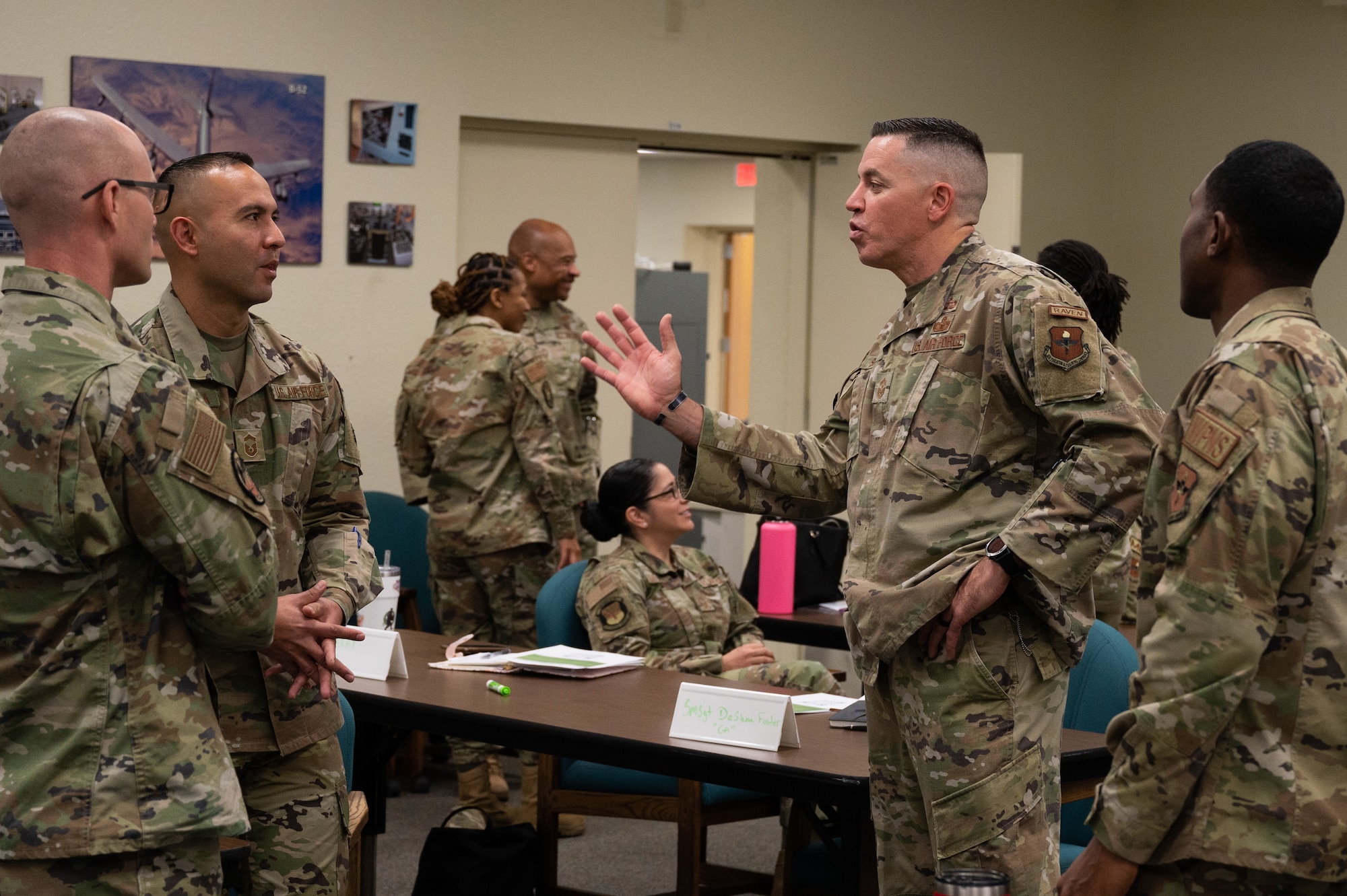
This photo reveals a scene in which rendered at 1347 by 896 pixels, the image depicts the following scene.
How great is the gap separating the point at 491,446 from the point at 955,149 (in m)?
2.66

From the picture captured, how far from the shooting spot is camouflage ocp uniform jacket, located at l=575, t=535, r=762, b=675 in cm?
363

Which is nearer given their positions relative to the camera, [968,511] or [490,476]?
[968,511]

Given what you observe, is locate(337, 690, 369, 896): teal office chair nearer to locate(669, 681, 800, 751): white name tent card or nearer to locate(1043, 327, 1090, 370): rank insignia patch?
locate(669, 681, 800, 751): white name tent card

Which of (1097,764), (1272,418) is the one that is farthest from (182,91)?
(1272,418)

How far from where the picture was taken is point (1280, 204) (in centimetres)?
154

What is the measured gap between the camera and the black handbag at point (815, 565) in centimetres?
446

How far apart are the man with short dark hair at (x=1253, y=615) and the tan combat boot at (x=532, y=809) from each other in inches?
116

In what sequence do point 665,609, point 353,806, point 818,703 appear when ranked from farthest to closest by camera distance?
point 665,609
point 818,703
point 353,806

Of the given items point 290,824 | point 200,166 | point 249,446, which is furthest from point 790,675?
point 200,166

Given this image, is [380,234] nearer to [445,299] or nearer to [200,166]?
[445,299]

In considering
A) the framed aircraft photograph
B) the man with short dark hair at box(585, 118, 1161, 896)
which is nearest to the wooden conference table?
the man with short dark hair at box(585, 118, 1161, 896)

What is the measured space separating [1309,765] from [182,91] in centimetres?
453

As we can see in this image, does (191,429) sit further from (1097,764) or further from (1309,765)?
(1097,764)

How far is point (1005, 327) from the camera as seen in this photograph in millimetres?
2146
